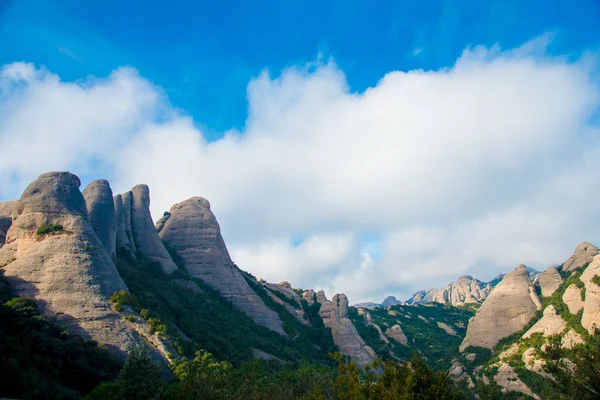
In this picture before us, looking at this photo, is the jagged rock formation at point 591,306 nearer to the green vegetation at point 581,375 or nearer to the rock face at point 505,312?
the rock face at point 505,312

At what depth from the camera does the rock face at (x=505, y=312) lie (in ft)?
261

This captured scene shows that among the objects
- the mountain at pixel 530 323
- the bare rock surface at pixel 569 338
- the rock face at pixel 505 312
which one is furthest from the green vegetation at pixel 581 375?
the rock face at pixel 505 312

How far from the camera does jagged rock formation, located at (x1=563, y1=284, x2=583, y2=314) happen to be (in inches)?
2559

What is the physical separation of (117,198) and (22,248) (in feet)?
89.8

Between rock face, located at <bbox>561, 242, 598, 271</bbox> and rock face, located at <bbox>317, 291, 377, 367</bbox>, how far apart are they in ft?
149

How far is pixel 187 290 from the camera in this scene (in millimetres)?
64250

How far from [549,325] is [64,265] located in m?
68.3

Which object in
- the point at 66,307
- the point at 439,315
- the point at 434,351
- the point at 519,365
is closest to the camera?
the point at 66,307

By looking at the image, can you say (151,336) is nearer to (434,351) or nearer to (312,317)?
(312,317)

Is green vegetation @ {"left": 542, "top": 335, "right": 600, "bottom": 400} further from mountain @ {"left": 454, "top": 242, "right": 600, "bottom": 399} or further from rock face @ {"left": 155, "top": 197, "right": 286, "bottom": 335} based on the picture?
rock face @ {"left": 155, "top": 197, "right": 286, "bottom": 335}

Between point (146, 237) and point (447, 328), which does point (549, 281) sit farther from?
point (146, 237)

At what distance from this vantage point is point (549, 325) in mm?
65875

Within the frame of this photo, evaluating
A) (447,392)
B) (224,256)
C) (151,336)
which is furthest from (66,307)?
(224,256)

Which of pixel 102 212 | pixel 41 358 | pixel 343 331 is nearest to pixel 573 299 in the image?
pixel 343 331
